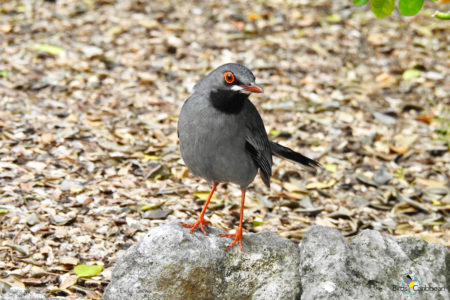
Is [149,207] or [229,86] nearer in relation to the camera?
[229,86]

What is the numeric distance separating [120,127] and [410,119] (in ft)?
13.0

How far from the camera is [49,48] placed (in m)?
9.30

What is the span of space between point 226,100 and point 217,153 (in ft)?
1.34

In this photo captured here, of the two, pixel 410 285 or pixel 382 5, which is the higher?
pixel 382 5

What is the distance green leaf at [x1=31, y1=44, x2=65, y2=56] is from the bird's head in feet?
16.6

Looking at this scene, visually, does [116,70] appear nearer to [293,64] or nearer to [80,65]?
[80,65]

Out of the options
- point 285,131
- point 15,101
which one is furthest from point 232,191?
point 15,101

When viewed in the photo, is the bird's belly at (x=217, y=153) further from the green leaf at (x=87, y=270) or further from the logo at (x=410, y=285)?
the logo at (x=410, y=285)

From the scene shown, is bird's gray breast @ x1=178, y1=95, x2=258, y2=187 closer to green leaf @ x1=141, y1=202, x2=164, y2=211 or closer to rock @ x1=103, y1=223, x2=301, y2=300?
rock @ x1=103, y1=223, x2=301, y2=300

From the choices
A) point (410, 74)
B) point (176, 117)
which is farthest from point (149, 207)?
point (410, 74)

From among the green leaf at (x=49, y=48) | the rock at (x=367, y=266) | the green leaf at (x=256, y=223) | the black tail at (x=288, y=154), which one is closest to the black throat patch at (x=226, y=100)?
the black tail at (x=288, y=154)

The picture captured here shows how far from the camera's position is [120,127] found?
25.1ft

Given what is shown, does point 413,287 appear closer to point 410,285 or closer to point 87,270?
point 410,285

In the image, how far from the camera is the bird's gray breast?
4.68m
